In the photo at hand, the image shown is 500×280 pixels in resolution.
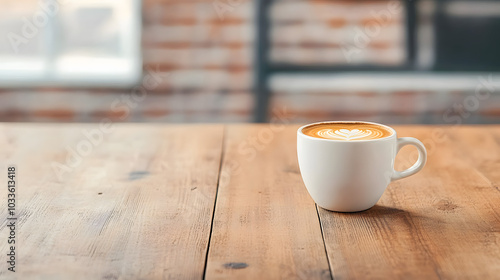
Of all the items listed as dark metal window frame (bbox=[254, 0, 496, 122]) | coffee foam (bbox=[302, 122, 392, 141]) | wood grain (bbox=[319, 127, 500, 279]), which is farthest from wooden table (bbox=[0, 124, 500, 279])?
dark metal window frame (bbox=[254, 0, 496, 122])

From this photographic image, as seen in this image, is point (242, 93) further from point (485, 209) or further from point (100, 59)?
point (485, 209)

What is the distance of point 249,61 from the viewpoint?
316cm

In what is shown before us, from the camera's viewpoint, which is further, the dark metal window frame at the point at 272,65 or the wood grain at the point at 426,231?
the dark metal window frame at the point at 272,65

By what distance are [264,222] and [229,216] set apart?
0.05 m

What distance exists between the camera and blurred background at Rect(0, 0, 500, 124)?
312 centimetres

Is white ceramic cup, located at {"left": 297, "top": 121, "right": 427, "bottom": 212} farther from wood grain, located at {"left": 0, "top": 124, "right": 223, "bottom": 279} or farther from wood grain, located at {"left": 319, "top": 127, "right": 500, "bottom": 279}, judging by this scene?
wood grain, located at {"left": 0, "top": 124, "right": 223, "bottom": 279}

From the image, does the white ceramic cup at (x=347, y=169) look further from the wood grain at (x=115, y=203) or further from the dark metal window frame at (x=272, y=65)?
the dark metal window frame at (x=272, y=65)

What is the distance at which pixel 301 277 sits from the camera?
1.97 feet

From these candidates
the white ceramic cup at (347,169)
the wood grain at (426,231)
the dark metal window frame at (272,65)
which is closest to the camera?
the wood grain at (426,231)

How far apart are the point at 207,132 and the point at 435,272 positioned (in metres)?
0.79

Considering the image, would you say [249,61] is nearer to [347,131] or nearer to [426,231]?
[347,131]

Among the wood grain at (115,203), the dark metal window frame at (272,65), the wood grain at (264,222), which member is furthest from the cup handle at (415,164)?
Result: the dark metal window frame at (272,65)

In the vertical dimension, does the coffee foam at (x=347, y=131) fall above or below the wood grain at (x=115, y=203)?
above

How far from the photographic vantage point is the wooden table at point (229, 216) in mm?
625
